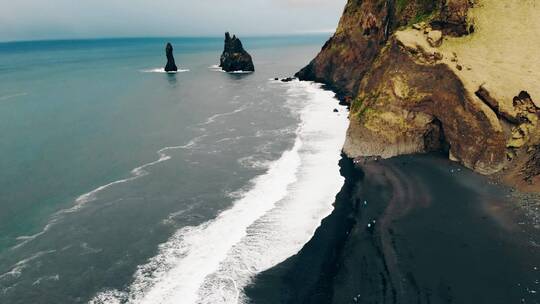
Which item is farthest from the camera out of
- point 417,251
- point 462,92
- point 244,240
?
point 462,92

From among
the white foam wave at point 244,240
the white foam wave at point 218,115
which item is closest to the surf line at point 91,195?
the white foam wave at point 244,240

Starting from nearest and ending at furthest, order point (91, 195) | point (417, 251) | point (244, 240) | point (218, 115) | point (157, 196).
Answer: point (417, 251) → point (244, 240) → point (157, 196) → point (91, 195) → point (218, 115)

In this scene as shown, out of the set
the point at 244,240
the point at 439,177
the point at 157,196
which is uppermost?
the point at 439,177

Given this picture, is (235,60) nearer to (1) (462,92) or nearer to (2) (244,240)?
(1) (462,92)

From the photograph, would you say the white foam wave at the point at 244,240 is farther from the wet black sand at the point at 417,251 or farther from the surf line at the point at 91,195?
the surf line at the point at 91,195

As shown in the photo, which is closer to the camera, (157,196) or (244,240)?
(244,240)

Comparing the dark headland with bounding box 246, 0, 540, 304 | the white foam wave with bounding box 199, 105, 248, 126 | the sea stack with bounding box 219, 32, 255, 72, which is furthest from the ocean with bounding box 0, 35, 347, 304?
the sea stack with bounding box 219, 32, 255, 72

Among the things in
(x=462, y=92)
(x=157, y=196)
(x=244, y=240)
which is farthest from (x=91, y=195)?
(x=462, y=92)
